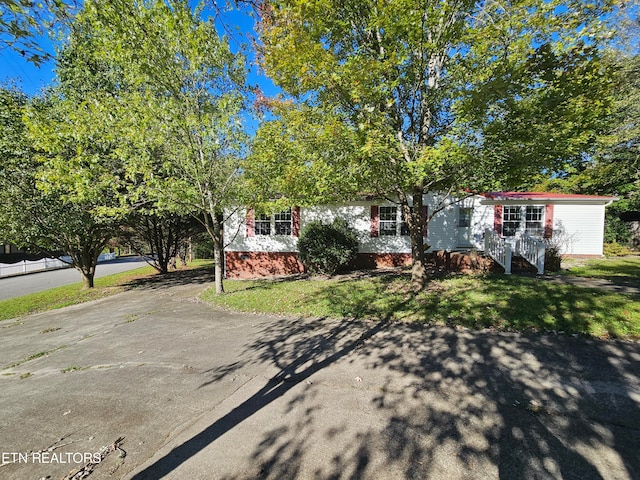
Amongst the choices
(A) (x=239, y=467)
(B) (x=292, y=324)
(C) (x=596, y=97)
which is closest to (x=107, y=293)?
(B) (x=292, y=324)

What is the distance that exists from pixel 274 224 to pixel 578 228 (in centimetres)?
1538

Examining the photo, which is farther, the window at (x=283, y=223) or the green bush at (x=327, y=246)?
the window at (x=283, y=223)

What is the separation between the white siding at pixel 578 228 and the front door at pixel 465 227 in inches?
171

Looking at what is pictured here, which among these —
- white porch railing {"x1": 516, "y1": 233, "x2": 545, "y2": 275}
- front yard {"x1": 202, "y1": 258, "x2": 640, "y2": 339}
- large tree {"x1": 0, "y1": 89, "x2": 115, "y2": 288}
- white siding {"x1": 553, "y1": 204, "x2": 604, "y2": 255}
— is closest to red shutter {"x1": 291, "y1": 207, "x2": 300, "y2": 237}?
front yard {"x1": 202, "y1": 258, "x2": 640, "y2": 339}

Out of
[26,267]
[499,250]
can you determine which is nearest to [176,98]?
[499,250]

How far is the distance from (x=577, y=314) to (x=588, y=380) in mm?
2721

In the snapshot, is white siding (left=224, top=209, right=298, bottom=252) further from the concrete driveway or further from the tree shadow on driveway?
the tree shadow on driveway

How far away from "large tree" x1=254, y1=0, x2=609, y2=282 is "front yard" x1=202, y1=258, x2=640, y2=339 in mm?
2863

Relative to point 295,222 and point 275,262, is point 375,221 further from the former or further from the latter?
point 275,262

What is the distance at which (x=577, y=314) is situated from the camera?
560 centimetres

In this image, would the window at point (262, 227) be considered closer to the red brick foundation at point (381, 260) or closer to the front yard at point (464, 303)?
the front yard at point (464, 303)

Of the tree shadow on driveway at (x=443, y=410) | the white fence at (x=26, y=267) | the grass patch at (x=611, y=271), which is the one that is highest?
the grass patch at (x=611, y=271)

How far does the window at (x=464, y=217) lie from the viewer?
1453cm

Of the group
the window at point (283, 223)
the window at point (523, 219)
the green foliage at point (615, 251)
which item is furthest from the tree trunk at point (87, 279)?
the green foliage at point (615, 251)
